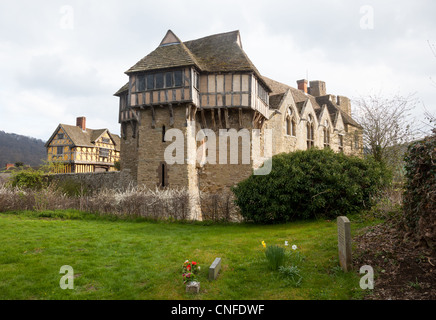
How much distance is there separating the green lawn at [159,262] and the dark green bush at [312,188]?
0.73 meters

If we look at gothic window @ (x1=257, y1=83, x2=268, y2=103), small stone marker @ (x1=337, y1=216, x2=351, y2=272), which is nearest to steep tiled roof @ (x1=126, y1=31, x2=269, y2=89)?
gothic window @ (x1=257, y1=83, x2=268, y2=103)

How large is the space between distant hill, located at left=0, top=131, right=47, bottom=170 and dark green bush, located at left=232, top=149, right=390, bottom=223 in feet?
215

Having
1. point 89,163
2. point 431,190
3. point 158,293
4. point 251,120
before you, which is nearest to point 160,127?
point 251,120

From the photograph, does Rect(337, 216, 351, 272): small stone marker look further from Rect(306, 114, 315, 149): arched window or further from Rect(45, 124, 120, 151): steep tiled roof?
Rect(45, 124, 120, 151): steep tiled roof

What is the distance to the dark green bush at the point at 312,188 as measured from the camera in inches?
429

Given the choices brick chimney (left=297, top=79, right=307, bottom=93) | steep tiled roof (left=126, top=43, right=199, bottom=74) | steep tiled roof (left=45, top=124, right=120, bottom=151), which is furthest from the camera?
steep tiled roof (left=45, top=124, right=120, bottom=151)

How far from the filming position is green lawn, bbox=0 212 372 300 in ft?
16.9

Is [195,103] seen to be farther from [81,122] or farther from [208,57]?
[81,122]

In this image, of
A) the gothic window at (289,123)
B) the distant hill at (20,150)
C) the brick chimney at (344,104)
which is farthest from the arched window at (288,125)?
the distant hill at (20,150)

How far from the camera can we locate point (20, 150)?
73.7 metres

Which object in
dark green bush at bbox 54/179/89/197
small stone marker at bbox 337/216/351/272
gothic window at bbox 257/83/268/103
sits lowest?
small stone marker at bbox 337/216/351/272

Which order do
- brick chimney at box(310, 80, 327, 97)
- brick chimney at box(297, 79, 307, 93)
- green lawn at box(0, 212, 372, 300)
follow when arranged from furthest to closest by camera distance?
1. brick chimney at box(310, 80, 327, 97)
2. brick chimney at box(297, 79, 307, 93)
3. green lawn at box(0, 212, 372, 300)

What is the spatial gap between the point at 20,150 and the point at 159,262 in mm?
83459

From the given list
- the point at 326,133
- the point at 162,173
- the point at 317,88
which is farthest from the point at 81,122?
the point at 326,133
